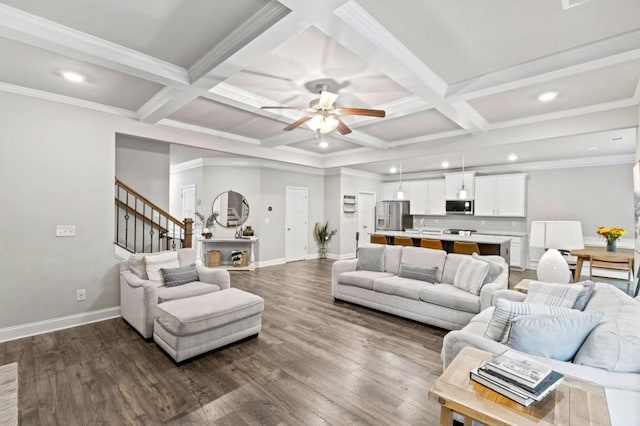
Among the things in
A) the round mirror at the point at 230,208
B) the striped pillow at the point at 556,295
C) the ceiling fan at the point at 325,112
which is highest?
the ceiling fan at the point at 325,112

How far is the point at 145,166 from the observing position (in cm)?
480

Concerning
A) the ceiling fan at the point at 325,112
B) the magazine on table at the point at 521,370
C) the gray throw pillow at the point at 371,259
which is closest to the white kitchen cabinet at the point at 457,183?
the gray throw pillow at the point at 371,259

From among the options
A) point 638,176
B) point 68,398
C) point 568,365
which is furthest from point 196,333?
point 638,176

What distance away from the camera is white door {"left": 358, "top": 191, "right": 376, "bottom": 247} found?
915 centimetres

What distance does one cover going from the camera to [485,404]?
120 centimetres

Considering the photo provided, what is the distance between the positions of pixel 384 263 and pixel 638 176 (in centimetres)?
309

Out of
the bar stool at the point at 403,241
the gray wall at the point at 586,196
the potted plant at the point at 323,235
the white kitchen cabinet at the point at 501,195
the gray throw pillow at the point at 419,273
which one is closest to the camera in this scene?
the gray throw pillow at the point at 419,273

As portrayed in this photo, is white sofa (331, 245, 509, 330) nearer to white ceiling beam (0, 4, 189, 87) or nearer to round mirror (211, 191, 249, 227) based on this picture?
white ceiling beam (0, 4, 189, 87)

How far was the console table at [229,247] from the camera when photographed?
6.84 meters

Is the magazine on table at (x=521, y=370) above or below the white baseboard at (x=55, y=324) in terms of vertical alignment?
above

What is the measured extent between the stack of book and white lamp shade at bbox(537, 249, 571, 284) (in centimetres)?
224

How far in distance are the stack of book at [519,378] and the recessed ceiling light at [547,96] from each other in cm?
320

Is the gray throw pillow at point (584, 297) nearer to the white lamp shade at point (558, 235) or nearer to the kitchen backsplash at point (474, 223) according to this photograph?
the white lamp shade at point (558, 235)

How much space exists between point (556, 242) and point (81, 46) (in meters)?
4.72
